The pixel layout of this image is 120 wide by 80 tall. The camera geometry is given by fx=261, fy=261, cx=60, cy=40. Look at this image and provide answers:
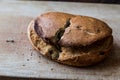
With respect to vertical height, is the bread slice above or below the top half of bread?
below

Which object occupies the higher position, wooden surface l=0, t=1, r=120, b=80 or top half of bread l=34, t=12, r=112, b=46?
top half of bread l=34, t=12, r=112, b=46

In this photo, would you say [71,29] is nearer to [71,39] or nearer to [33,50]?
[71,39]

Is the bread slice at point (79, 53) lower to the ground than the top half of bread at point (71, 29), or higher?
lower

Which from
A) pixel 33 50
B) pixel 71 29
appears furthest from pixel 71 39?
pixel 33 50

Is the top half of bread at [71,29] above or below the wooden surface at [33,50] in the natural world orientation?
above
